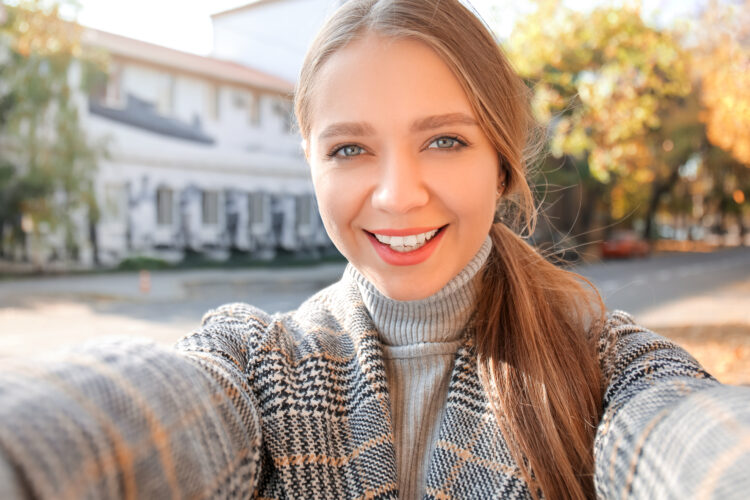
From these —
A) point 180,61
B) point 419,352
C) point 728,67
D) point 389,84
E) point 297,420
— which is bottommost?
point 297,420

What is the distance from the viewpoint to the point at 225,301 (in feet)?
42.8

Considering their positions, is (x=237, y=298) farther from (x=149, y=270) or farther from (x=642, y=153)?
(x=642, y=153)

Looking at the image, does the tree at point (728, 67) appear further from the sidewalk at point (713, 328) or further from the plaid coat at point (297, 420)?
the plaid coat at point (297, 420)

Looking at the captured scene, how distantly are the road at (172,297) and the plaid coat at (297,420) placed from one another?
180 inches

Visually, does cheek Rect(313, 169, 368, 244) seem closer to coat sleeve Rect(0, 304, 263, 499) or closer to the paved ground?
coat sleeve Rect(0, 304, 263, 499)

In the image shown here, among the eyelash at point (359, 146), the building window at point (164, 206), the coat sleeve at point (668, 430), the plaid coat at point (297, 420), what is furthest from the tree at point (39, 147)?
the coat sleeve at point (668, 430)

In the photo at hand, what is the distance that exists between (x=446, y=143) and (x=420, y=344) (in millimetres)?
503

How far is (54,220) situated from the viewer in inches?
597

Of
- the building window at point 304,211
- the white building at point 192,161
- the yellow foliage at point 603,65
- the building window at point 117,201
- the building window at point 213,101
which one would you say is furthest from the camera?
the building window at point 304,211

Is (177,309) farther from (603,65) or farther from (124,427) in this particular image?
(124,427)

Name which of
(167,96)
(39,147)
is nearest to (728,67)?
(39,147)

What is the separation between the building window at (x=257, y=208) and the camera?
2173cm

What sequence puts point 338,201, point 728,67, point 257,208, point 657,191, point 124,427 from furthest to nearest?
point 657,191
point 257,208
point 728,67
point 338,201
point 124,427

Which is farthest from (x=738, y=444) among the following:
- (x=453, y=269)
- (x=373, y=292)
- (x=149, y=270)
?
(x=149, y=270)
